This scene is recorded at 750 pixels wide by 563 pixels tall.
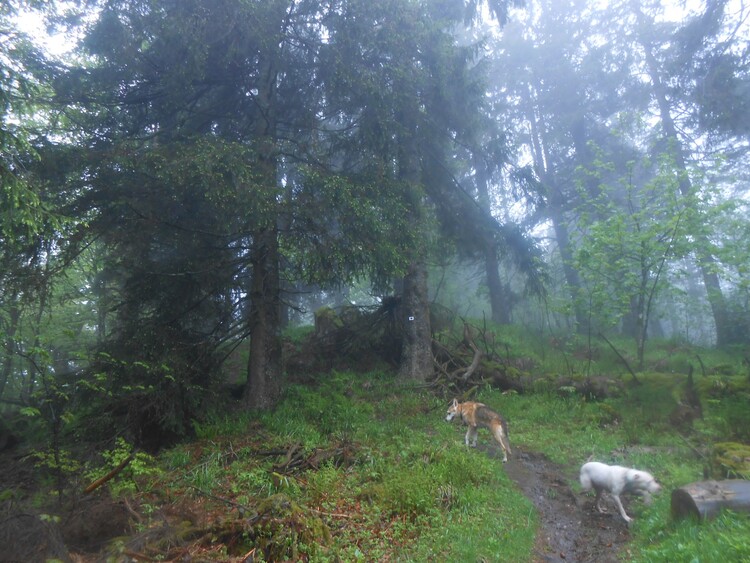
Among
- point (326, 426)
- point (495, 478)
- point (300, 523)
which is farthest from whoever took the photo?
point (326, 426)

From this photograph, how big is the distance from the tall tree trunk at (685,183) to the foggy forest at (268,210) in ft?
0.52

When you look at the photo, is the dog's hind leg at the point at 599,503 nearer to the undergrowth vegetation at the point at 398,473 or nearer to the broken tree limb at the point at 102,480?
the undergrowth vegetation at the point at 398,473

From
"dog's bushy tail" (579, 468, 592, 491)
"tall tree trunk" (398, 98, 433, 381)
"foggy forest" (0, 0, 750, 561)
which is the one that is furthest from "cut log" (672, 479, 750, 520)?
"tall tree trunk" (398, 98, 433, 381)

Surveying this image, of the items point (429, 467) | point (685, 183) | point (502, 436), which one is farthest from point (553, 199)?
point (429, 467)

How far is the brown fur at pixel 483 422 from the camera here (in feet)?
29.3

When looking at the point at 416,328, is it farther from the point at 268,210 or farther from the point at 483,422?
the point at 268,210

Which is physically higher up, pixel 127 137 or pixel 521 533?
pixel 127 137

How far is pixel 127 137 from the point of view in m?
11.5

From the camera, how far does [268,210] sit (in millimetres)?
9797

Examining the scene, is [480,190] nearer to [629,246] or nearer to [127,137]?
[629,246]

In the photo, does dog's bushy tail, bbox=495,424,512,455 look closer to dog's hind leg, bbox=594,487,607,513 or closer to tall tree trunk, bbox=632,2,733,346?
dog's hind leg, bbox=594,487,607,513

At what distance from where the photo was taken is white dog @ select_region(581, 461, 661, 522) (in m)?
6.39

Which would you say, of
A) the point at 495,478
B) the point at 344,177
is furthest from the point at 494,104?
the point at 495,478

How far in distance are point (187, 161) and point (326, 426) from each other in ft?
18.1
